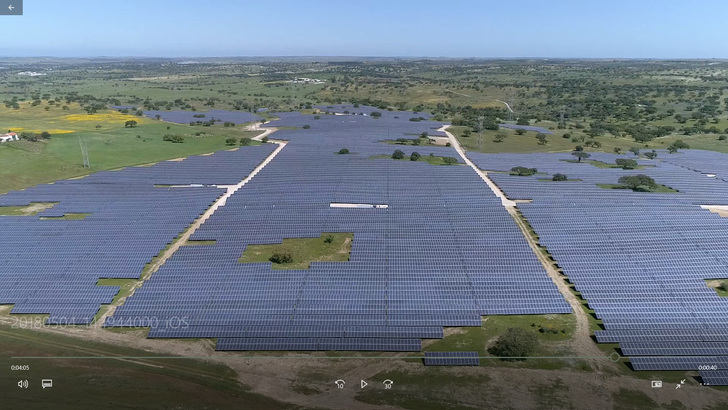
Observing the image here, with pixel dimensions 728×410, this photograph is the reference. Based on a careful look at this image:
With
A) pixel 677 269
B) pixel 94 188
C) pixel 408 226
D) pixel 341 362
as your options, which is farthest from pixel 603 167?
pixel 94 188

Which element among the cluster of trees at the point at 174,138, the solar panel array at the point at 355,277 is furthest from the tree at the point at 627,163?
the cluster of trees at the point at 174,138

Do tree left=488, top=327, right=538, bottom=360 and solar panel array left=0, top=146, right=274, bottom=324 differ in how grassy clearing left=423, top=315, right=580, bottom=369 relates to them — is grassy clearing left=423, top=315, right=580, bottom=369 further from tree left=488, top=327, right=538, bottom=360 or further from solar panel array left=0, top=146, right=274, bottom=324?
solar panel array left=0, top=146, right=274, bottom=324

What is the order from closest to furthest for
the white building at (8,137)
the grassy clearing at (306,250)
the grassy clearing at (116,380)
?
the grassy clearing at (116,380), the grassy clearing at (306,250), the white building at (8,137)

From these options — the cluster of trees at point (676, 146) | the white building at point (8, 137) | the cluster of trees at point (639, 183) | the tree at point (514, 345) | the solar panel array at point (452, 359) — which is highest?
the cluster of trees at point (676, 146)

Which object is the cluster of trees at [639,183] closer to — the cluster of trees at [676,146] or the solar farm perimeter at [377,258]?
the solar farm perimeter at [377,258]

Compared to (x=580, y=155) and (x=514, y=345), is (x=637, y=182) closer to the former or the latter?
(x=580, y=155)

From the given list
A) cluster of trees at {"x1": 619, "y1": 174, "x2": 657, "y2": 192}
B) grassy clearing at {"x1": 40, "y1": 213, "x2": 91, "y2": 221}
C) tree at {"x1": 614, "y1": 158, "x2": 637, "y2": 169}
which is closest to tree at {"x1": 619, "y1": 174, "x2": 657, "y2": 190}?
cluster of trees at {"x1": 619, "y1": 174, "x2": 657, "y2": 192}

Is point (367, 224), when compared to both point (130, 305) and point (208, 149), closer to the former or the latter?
point (130, 305)
